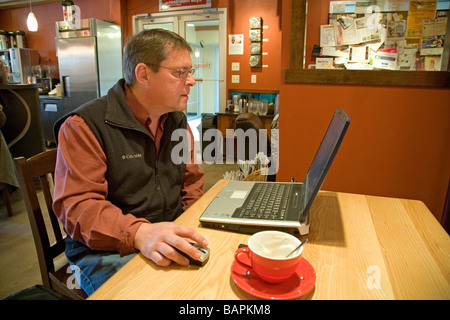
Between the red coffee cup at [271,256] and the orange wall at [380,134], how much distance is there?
4.51 feet

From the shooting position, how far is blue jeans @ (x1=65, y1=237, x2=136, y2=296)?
39.0 inches

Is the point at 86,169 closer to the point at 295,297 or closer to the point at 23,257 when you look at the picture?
the point at 295,297

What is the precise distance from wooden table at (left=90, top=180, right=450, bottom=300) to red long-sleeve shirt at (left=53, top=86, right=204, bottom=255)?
171 mm

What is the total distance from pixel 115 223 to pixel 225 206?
34 cm

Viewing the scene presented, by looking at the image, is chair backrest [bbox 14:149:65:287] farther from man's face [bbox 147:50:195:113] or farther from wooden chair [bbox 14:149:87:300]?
man's face [bbox 147:50:195:113]

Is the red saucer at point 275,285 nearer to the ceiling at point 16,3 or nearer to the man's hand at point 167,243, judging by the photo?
the man's hand at point 167,243

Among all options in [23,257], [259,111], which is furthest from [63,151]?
[259,111]

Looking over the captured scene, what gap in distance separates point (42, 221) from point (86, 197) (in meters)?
0.31

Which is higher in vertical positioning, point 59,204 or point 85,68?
point 85,68

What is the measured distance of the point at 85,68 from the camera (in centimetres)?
532

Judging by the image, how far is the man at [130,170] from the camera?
2.92ft

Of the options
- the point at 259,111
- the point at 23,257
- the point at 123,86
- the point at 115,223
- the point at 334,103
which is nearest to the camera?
the point at 115,223

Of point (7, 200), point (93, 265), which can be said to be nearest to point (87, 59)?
point (7, 200)

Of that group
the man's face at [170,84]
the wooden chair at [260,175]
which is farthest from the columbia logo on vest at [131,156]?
the wooden chair at [260,175]
